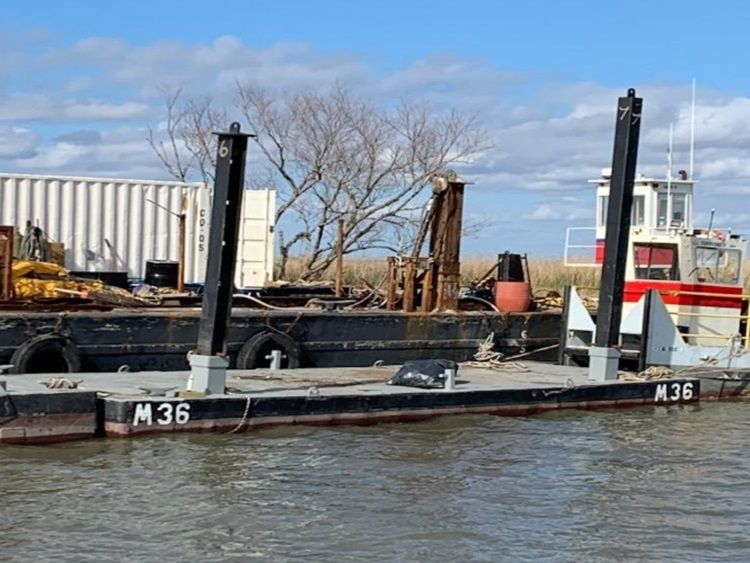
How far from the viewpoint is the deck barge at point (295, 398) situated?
13625 millimetres

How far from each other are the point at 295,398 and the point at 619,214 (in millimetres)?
5633

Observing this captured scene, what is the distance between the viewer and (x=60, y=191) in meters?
22.2

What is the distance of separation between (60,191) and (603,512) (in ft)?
43.1

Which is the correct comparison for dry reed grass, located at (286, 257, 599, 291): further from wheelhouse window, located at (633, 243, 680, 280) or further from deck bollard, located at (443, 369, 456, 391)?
deck bollard, located at (443, 369, 456, 391)

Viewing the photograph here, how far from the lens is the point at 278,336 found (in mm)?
18297

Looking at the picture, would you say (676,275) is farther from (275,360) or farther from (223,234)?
(223,234)

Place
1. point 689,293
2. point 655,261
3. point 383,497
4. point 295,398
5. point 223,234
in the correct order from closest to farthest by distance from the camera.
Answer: point 383,497
point 223,234
point 295,398
point 689,293
point 655,261

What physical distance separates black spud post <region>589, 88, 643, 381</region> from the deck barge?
1002mm

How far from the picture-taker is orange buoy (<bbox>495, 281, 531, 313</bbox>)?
840 inches

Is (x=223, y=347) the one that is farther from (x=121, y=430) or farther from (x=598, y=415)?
(x=598, y=415)

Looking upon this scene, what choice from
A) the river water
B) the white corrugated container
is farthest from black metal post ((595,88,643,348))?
the white corrugated container

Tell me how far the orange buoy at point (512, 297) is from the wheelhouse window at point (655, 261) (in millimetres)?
2084

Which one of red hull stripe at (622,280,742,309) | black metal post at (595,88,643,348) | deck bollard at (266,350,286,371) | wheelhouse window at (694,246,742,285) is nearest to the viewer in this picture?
deck bollard at (266,350,286,371)

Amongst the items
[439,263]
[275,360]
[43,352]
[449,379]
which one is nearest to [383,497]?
[449,379]
